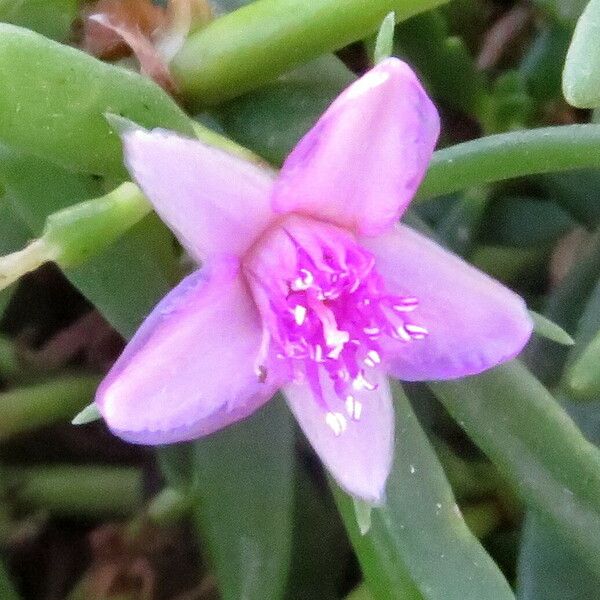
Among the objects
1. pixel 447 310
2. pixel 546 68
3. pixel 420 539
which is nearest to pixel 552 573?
pixel 420 539

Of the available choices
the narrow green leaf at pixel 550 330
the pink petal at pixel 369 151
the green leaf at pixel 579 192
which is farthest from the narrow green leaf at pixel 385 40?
the green leaf at pixel 579 192

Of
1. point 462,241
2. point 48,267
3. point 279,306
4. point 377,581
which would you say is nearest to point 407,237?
point 279,306

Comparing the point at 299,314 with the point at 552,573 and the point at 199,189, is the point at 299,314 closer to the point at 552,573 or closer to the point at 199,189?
the point at 199,189

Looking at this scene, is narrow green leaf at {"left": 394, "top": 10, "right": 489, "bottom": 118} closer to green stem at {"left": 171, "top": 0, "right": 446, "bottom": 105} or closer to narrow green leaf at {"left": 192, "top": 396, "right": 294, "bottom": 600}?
green stem at {"left": 171, "top": 0, "right": 446, "bottom": 105}

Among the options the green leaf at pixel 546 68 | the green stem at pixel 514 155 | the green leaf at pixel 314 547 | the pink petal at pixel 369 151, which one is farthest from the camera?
the green leaf at pixel 546 68

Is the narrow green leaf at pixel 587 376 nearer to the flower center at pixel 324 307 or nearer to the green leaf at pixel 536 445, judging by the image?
the green leaf at pixel 536 445
